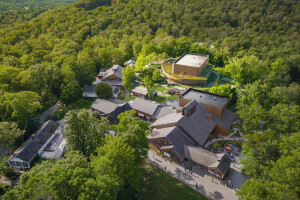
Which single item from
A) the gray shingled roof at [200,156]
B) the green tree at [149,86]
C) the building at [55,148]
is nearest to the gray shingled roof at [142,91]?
the green tree at [149,86]

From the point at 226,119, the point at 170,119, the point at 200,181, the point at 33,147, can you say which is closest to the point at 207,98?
the point at 226,119

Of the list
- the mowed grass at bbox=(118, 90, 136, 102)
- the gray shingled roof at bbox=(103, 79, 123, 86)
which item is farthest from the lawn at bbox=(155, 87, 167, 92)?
the gray shingled roof at bbox=(103, 79, 123, 86)

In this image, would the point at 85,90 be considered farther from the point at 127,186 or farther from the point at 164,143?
the point at 127,186

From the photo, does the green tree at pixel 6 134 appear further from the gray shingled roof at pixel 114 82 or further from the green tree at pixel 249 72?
the green tree at pixel 249 72

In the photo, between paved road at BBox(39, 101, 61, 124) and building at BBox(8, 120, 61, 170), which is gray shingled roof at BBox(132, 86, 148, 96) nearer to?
paved road at BBox(39, 101, 61, 124)

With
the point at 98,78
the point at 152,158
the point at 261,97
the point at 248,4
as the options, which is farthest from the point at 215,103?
the point at 248,4

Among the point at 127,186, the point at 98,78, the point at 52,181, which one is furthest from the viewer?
the point at 98,78
